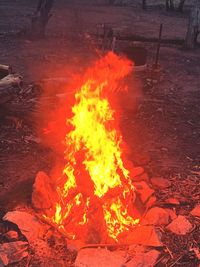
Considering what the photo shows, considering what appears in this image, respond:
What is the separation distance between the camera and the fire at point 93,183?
481 centimetres

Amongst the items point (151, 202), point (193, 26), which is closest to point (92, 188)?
point (151, 202)

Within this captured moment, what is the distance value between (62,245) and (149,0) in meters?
32.0

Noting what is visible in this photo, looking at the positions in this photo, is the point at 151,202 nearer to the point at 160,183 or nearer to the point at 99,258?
the point at 160,183

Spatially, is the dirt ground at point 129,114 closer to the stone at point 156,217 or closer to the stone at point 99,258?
the stone at point 156,217

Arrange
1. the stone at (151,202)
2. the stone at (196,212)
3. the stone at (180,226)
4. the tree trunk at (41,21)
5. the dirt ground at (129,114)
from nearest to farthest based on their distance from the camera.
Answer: the stone at (180,226) < the stone at (196,212) < the stone at (151,202) < the dirt ground at (129,114) < the tree trunk at (41,21)

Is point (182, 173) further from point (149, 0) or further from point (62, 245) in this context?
point (149, 0)

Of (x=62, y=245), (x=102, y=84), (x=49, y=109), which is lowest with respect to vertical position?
(x=62, y=245)

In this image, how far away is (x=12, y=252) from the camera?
174 inches

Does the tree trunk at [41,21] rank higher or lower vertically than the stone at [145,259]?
higher

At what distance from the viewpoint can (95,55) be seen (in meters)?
13.9

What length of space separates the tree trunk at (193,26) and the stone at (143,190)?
11679 mm

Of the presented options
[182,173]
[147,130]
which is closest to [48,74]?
[147,130]

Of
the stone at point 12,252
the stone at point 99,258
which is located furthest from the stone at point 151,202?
the stone at point 12,252

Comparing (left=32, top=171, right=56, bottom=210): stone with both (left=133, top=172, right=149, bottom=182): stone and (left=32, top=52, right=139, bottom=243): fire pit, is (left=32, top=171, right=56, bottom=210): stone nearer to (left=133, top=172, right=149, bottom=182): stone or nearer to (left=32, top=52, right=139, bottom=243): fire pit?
(left=32, top=52, right=139, bottom=243): fire pit
